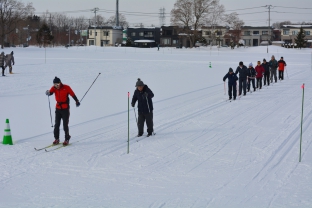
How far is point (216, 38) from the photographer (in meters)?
93.8

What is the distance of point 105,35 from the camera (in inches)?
4532

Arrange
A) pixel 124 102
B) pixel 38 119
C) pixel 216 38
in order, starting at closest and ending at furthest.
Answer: pixel 38 119 → pixel 124 102 → pixel 216 38

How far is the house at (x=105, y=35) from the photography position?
11425cm

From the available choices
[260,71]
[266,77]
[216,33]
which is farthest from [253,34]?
[260,71]

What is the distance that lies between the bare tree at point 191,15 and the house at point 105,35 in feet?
94.9

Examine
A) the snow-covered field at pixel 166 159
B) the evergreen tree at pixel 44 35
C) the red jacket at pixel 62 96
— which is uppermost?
the evergreen tree at pixel 44 35

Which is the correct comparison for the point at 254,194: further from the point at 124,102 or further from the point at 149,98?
the point at 124,102

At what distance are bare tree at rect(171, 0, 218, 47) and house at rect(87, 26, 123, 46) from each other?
28.9 metres

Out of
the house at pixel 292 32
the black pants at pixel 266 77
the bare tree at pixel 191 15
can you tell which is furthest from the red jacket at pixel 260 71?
the house at pixel 292 32

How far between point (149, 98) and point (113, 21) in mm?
163151

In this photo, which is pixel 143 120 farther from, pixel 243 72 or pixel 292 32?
pixel 292 32

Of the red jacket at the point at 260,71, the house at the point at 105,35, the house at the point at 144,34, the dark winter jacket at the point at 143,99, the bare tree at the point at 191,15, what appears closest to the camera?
the dark winter jacket at the point at 143,99

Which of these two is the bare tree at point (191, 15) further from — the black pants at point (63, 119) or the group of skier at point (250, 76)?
the black pants at point (63, 119)

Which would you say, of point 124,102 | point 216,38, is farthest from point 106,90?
point 216,38
